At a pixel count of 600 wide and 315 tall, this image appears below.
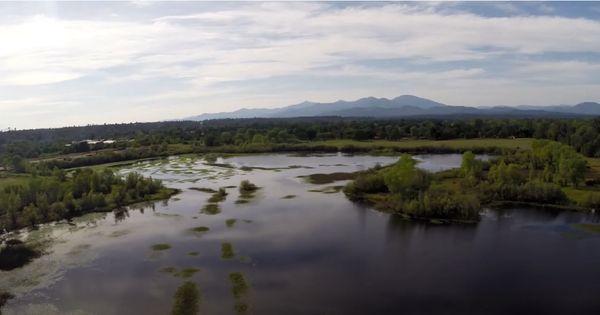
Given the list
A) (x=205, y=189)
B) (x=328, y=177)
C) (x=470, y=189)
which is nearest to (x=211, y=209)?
(x=205, y=189)

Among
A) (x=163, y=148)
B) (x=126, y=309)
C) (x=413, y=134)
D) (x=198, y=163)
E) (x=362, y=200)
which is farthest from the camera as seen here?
(x=413, y=134)

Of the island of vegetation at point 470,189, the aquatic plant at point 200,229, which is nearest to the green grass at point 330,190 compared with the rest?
the island of vegetation at point 470,189

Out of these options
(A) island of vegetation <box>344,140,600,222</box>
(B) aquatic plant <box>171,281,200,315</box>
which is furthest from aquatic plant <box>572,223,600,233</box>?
(B) aquatic plant <box>171,281,200,315</box>

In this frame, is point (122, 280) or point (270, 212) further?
point (270, 212)

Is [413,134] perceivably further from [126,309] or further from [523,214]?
[126,309]

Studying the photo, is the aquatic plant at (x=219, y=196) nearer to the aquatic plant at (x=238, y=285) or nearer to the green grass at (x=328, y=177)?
the green grass at (x=328, y=177)

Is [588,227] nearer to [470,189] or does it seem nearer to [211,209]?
[470,189]

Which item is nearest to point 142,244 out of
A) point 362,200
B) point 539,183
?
point 362,200
